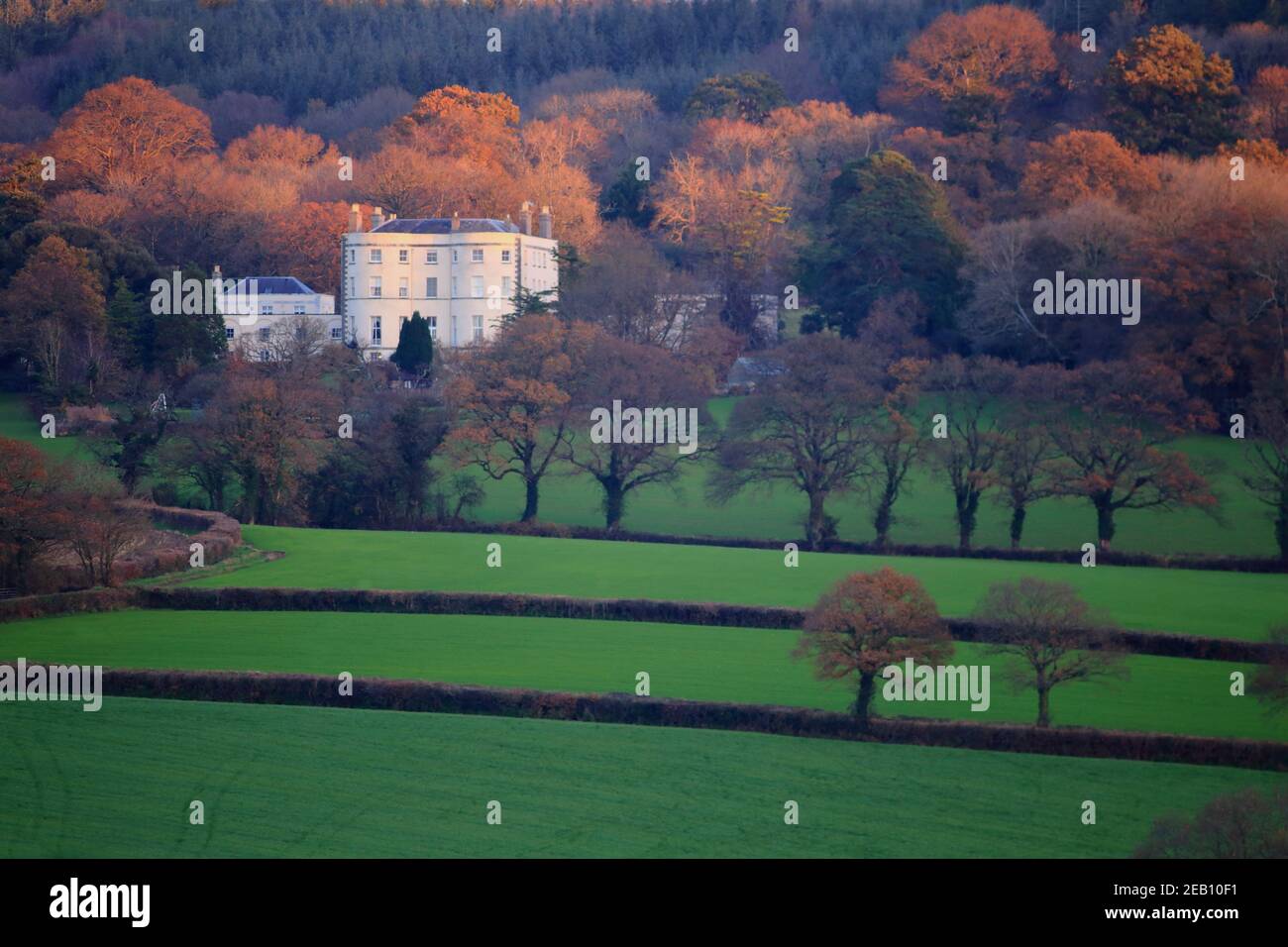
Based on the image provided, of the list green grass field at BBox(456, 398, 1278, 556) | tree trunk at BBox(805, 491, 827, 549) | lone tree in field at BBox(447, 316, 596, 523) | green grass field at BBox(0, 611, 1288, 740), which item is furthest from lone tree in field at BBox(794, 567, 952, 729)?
lone tree in field at BBox(447, 316, 596, 523)

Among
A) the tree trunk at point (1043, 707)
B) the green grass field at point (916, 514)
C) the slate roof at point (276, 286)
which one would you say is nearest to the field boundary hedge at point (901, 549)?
the green grass field at point (916, 514)

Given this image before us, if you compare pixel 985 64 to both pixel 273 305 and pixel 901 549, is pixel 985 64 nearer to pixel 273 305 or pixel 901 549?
pixel 273 305

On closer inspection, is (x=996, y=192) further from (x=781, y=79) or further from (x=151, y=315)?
(x=781, y=79)

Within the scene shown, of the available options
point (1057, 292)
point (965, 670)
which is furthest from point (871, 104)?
point (965, 670)

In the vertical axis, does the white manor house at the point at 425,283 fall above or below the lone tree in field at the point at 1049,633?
above

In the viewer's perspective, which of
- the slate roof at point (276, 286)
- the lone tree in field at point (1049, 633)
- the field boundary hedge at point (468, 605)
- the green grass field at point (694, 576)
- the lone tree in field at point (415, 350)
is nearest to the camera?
the lone tree in field at point (1049, 633)

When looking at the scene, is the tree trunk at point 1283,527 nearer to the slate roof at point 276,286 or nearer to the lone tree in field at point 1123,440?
the lone tree in field at point 1123,440

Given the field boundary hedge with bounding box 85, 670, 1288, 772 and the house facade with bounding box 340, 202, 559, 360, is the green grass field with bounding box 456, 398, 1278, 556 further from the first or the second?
the house facade with bounding box 340, 202, 559, 360
